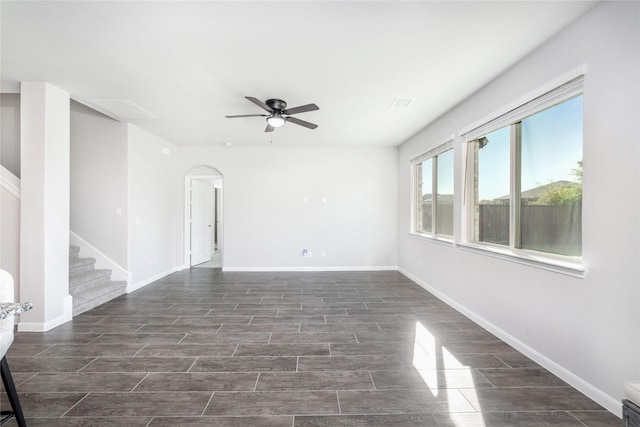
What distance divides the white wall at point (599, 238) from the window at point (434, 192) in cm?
168

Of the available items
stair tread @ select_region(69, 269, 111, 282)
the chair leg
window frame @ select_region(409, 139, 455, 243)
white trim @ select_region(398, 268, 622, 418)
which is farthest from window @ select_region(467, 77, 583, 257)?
stair tread @ select_region(69, 269, 111, 282)

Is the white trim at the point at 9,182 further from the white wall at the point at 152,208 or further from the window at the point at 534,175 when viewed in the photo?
the window at the point at 534,175

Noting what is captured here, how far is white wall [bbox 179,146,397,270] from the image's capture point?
20.5 ft

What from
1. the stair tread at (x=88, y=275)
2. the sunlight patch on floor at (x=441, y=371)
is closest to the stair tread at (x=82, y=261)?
the stair tread at (x=88, y=275)

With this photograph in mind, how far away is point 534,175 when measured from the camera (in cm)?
262

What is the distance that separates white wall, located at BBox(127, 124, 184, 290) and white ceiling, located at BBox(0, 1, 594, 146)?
4.49 feet

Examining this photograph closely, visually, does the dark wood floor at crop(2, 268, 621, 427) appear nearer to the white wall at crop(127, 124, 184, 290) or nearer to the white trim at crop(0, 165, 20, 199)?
the white wall at crop(127, 124, 184, 290)

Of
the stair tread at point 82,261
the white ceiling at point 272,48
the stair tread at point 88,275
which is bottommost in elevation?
the stair tread at point 88,275

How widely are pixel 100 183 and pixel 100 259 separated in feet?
3.92

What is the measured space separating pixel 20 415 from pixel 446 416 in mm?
2424

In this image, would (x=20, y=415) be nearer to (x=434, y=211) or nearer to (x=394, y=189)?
(x=434, y=211)

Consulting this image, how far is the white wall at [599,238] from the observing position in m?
1.73

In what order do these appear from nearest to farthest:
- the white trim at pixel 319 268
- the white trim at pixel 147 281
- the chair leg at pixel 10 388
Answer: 1. the chair leg at pixel 10 388
2. the white trim at pixel 147 281
3. the white trim at pixel 319 268

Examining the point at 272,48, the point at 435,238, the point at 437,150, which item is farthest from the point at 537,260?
the point at 272,48
